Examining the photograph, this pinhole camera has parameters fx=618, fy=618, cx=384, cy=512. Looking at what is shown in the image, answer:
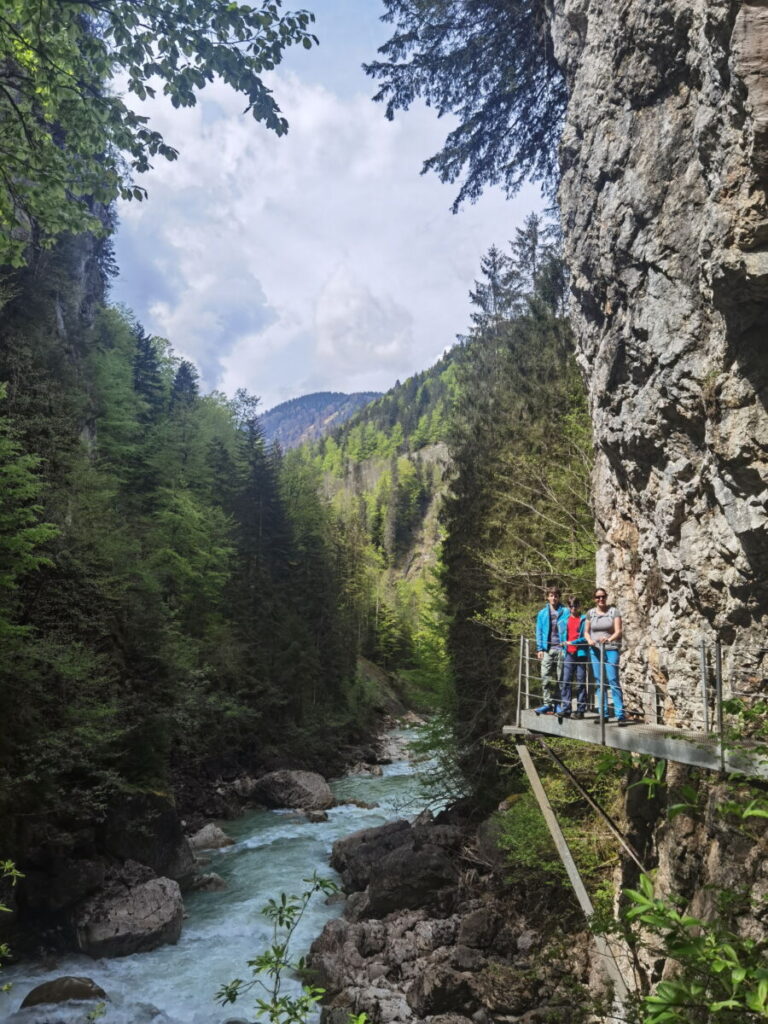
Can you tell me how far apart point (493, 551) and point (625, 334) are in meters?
7.39

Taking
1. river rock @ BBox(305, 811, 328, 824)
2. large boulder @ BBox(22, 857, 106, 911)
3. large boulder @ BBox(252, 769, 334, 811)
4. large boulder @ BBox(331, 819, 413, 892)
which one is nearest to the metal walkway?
large boulder @ BBox(331, 819, 413, 892)

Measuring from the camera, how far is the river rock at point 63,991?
9969mm

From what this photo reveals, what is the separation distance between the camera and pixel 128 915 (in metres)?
12.6

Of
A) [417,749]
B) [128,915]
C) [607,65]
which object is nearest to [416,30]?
[607,65]

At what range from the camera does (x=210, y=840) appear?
61.8 feet

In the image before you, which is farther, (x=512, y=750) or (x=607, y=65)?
(x=512, y=750)

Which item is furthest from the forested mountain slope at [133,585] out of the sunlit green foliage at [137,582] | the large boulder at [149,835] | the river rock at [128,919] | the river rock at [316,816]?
the river rock at [316,816]

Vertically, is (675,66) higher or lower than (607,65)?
lower

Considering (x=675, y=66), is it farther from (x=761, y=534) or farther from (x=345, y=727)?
(x=345, y=727)

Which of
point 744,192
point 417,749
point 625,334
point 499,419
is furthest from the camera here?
point 499,419

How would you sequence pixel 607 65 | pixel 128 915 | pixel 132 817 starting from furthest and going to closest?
pixel 132 817 < pixel 128 915 < pixel 607 65

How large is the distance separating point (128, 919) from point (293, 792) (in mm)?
11827

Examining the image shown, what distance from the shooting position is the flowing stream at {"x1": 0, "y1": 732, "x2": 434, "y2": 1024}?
33.4ft

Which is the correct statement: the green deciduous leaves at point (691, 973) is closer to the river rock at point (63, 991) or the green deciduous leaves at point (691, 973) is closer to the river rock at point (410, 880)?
the river rock at point (63, 991)
